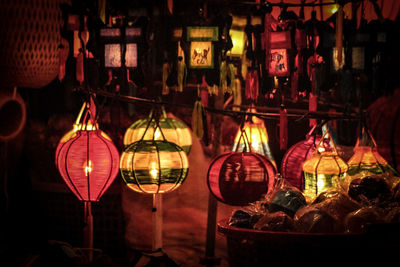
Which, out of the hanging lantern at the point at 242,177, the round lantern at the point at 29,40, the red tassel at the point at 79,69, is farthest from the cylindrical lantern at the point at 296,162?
the round lantern at the point at 29,40

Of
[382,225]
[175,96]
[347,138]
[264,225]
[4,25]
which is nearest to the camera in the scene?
[382,225]

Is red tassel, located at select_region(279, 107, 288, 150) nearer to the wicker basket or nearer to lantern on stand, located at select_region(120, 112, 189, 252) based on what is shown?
lantern on stand, located at select_region(120, 112, 189, 252)

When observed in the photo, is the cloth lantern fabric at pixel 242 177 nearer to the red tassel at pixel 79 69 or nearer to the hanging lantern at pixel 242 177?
A: the hanging lantern at pixel 242 177

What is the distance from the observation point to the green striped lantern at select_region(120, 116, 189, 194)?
399 centimetres

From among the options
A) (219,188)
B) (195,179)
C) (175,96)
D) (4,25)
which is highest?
(4,25)

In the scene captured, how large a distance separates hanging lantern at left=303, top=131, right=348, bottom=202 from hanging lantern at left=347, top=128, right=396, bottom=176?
0.40 ft

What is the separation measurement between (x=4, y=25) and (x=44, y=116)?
12.9ft

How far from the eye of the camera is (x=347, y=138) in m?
6.21

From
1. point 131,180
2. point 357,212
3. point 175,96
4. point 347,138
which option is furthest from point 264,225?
point 175,96

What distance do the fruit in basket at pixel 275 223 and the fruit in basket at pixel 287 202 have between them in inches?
9.4

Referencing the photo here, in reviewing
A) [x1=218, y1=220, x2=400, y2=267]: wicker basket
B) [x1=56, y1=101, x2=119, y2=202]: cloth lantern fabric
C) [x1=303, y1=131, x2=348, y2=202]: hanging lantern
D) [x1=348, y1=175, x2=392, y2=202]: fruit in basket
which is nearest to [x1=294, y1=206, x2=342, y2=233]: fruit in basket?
[x1=218, y1=220, x2=400, y2=267]: wicker basket

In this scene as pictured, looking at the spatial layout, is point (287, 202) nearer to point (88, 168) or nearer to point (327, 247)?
point (327, 247)

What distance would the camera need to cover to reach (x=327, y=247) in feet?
7.59

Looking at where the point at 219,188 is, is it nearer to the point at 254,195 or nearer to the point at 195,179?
the point at 254,195
